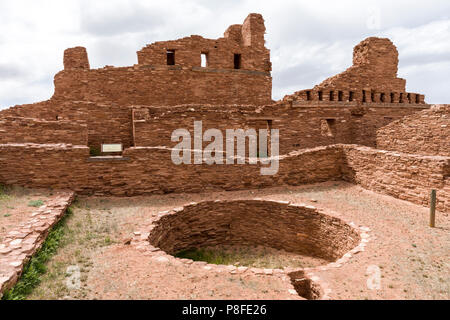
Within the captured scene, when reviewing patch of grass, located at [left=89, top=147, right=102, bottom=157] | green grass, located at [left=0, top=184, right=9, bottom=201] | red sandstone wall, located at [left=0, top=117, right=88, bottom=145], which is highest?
red sandstone wall, located at [left=0, top=117, right=88, bottom=145]

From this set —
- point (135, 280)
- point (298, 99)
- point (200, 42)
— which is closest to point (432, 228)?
point (135, 280)

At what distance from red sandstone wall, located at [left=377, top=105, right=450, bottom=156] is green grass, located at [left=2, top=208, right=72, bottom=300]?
44.3ft

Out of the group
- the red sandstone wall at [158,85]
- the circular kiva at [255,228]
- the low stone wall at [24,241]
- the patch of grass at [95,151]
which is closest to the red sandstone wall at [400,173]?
the circular kiva at [255,228]

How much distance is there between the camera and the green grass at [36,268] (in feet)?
13.0

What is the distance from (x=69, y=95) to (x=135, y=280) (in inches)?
569

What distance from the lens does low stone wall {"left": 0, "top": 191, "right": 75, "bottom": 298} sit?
4105 millimetres

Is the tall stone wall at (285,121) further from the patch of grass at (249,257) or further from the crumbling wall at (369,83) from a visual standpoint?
the patch of grass at (249,257)

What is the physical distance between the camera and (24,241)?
5191mm

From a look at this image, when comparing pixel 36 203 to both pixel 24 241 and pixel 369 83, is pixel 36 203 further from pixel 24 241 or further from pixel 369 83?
pixel 369 83

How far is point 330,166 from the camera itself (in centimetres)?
1147

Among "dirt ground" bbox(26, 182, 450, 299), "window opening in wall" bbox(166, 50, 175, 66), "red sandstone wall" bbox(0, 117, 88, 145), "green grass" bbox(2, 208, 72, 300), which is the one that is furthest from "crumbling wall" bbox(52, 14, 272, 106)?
"green grass" bbox(2, 208, 72, 300)

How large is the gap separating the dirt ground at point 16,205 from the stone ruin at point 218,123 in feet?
1.77

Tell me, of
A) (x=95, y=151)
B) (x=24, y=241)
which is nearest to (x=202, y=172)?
(x=95, y=151)

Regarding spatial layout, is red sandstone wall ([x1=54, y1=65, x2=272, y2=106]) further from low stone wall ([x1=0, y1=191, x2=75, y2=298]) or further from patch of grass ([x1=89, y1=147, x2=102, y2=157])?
low stone wall ([x1=0, y1=191, x2=75, y2=298])
